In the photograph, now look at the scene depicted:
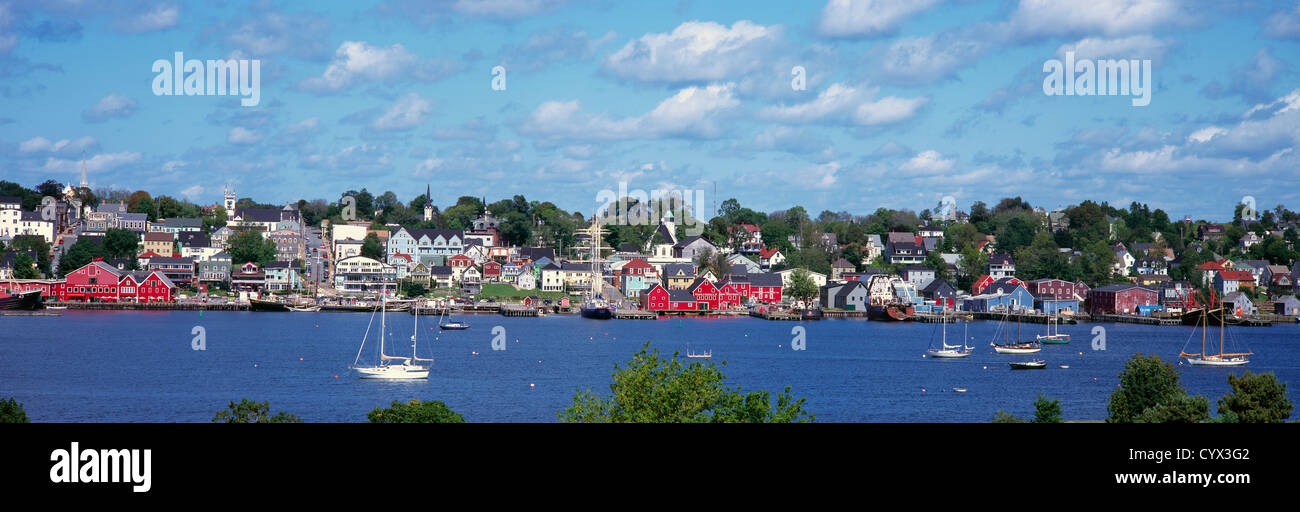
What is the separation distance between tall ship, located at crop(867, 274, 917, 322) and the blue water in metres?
7.96

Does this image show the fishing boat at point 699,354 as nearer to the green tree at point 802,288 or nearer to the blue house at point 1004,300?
the green tree at point 802,288

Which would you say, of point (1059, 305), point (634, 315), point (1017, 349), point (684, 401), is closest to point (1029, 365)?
point (1017, 349)

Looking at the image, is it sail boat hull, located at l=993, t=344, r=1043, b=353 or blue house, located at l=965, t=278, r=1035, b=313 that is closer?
sail boat hull, located at l=993, t=344, r=1043, b=353

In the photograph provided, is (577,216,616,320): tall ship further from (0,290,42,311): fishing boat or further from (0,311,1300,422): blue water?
(0,290,42,311): fishing boat

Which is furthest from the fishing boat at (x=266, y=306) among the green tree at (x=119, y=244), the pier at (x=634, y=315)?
the pier at (x=634, y=315)

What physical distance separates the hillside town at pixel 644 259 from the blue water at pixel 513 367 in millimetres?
12178

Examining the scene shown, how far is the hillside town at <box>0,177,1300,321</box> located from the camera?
229 feet

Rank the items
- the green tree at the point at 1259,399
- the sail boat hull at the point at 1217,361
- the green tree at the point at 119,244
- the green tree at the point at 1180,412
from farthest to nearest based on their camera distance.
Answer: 1. the green tree at the point at 119,244
2. the sail boat hull at the point at 1217,361
3. the green tree at the point at 1259,399
4. the green tree at the point at 1180,412

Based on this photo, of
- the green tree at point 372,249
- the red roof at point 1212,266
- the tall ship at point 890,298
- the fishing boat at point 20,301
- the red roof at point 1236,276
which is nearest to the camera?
the fishing boat at point 20,301

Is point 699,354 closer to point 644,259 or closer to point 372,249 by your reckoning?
point 644,259

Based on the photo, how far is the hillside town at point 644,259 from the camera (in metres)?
69.8

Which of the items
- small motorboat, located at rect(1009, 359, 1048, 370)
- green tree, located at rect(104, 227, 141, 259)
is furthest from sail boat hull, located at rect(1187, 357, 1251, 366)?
green tree, located at rect(104, 227, 141, 259)
